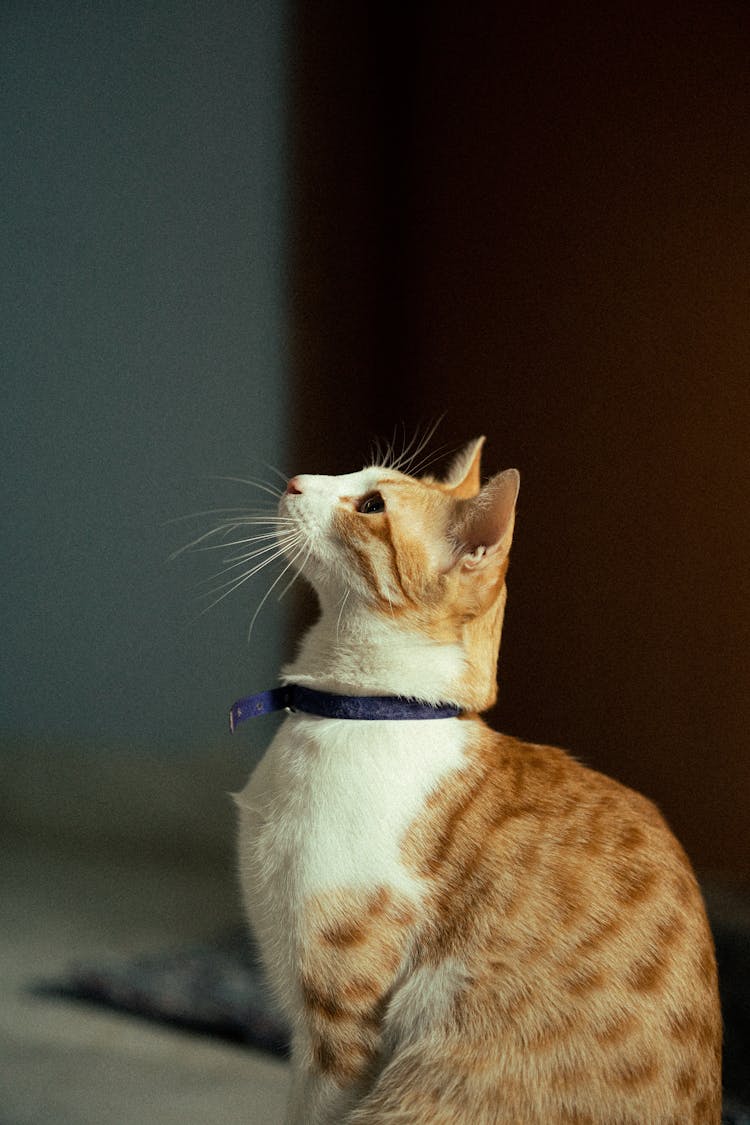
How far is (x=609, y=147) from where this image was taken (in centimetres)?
208

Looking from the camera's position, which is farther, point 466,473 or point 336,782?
point 466,473

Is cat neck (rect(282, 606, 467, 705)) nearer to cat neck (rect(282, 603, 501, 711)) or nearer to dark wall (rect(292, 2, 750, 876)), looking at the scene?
cat neck (rect(282, 603, 501, 711))

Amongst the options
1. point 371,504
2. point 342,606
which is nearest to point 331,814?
point 342,606

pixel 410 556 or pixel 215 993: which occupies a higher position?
pixel 410 556

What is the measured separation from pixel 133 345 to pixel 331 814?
114 centimetres

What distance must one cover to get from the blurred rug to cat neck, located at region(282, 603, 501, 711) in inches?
32.8

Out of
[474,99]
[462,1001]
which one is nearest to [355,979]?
[462,1001]

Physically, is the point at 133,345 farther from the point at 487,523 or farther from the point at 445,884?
the point at 445,884

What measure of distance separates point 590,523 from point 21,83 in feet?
4.12

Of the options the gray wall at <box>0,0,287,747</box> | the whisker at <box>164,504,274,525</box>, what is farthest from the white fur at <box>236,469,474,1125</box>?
the whisker at <box>164,504,274,525</box>

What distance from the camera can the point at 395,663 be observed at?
1.27m

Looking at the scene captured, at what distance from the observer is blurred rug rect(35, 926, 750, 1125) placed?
1936mm

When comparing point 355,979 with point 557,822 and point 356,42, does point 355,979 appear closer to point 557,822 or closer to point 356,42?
point 557,822

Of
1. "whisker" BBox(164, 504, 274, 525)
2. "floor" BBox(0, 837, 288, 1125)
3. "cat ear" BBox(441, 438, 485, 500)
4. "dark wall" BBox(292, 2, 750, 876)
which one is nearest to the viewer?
"cat ear" BBox(441, 438, 485, 500)
